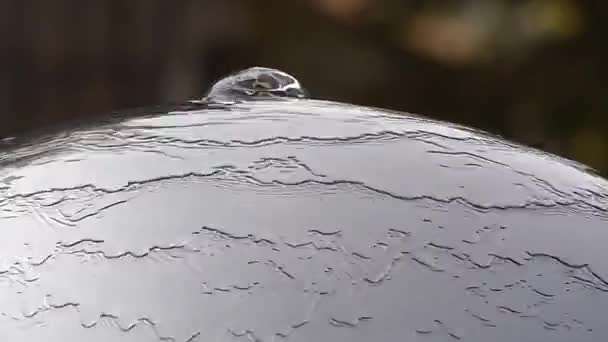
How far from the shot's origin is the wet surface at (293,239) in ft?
3.98

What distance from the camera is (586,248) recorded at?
1410 millimetres

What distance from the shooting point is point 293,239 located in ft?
4.29

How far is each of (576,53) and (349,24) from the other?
1.44 metres

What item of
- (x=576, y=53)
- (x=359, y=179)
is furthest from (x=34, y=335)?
(x=576, y=53)

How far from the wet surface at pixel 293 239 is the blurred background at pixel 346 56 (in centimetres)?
473

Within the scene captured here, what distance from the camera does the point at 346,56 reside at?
22.2 feet

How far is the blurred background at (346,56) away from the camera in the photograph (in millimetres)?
6258

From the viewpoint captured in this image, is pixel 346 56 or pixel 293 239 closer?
pixel 293 239

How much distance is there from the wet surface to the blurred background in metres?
4.73

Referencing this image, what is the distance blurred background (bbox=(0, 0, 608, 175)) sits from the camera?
6.26m

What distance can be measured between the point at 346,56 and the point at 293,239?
18.2 ft

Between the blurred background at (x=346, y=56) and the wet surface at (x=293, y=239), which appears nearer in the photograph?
the wet surface at (x=293, y=239)

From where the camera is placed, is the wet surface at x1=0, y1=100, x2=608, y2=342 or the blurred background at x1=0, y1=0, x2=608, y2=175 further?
the blurred background at x1=0, y1=0, x2=608, y2=175

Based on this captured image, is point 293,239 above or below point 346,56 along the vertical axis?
above
